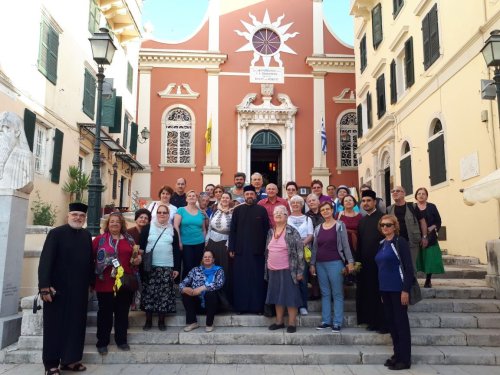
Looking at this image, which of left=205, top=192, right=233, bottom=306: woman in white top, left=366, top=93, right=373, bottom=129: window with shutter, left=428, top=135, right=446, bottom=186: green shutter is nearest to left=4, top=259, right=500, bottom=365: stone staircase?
left=205, top=192, right=233, bottom=306: woman in white top

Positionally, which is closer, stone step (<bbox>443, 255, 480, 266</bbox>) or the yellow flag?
stone step (<bbox>443, 255, 480, 266</bbox>)

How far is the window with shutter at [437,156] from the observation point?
36.6ft

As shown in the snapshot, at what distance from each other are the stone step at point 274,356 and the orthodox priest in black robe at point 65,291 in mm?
418

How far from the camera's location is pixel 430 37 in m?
12.0

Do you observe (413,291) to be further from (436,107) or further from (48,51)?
(48,51)

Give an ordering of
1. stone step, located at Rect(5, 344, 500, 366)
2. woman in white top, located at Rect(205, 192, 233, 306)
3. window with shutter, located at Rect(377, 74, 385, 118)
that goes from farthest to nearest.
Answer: window with shutter, located at Rect(377, 74, 385, 118)
woman in white top, located at Rect(205, 192, 233, 306)
stone step, located at Rect(5, 344, 500, 366)

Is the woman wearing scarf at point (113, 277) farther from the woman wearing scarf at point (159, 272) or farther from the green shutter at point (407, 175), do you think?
the green shutter at point (407, 175)

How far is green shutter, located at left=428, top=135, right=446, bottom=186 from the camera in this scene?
11.1 m

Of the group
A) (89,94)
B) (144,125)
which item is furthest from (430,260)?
(144,125)

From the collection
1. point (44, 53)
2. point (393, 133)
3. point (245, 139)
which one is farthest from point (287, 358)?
point (245, 139)

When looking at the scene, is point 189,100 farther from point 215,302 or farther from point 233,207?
point 215,302

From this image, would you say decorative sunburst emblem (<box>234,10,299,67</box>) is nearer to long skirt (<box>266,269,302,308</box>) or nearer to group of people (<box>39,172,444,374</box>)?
group of people (<box>39,172,444,374</box>)

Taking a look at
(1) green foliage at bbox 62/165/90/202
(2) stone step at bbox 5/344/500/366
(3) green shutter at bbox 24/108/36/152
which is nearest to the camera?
(2) stone step at bbox 5/344/500/366

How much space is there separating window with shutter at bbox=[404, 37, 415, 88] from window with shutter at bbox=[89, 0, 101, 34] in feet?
33.6
